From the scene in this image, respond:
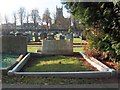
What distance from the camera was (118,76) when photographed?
317 inches

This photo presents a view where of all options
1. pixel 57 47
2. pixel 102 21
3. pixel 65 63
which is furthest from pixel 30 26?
pixel 102 21

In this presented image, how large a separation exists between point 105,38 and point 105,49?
0.66 meters

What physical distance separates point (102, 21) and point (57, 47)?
21.2ft

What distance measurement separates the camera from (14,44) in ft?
52.9

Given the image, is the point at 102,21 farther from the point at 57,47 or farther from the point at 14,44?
the point at 14,44

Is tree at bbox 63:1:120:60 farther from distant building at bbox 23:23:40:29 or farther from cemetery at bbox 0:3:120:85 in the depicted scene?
distant building at bbox 23:23:40:29

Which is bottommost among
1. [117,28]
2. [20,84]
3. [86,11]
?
[20,84]

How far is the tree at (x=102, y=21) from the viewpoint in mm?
9070

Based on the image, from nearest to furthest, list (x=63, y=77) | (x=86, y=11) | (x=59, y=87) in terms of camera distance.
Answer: (x=59, y=87)
(x=63, y=77)
(x=86, y=11)

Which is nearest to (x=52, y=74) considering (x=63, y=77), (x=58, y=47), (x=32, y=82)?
(x=63, y=77)

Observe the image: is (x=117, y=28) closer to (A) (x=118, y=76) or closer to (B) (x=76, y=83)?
(A) (x=118, y=76)

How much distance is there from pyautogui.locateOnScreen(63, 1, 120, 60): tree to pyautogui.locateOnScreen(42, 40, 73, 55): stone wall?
A: 14.2 feet

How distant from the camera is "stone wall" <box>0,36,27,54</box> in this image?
16031 millimetres

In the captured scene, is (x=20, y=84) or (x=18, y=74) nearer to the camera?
(x=20, y=84)
